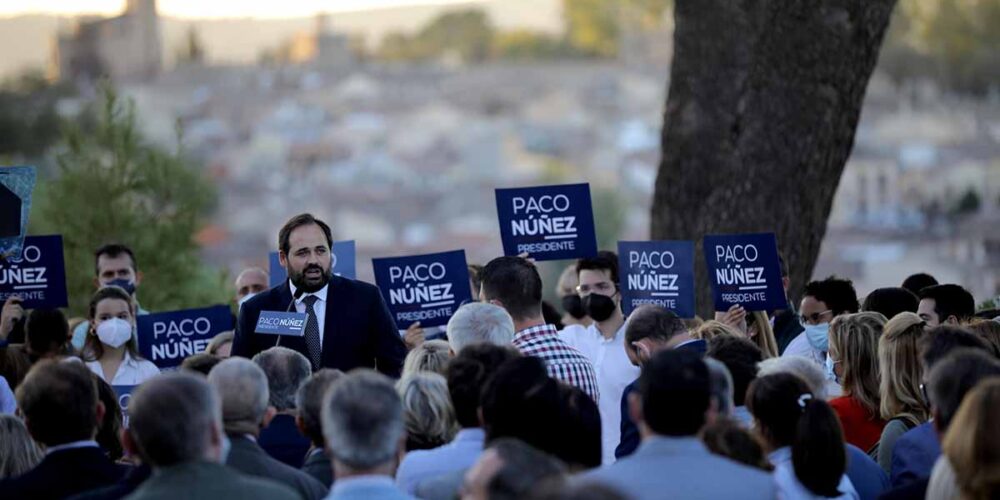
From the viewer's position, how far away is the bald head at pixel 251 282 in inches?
432

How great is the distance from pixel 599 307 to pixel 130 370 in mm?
2600

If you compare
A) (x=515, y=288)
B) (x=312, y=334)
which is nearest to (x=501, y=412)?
(x=515, y=288)

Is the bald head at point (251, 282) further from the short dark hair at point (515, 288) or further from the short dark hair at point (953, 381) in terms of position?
the short dark hair at point (953, 381)

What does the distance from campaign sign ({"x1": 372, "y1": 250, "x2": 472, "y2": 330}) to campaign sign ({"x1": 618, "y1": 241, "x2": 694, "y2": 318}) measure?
91 centimetres

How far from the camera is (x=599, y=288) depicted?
31.4 feet

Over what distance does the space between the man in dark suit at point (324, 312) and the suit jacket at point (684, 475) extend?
3454mm

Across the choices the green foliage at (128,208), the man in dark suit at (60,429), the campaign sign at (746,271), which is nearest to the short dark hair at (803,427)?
the man in dark suit at (60,429)

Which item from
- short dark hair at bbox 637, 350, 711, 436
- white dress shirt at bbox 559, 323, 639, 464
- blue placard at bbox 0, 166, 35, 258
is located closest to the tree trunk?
white dress shirt at bbox 559, 323, 639, 464

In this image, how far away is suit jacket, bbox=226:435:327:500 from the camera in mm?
5398

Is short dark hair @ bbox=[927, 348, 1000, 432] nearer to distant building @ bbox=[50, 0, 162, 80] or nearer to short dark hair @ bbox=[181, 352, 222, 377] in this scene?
short dark hair @ bbox=[181, 352, 222, 377]

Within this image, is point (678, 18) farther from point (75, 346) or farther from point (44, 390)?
point (44, 390)

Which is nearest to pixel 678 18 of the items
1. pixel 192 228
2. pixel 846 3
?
pixel 846 3

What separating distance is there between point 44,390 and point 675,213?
27.8 ft

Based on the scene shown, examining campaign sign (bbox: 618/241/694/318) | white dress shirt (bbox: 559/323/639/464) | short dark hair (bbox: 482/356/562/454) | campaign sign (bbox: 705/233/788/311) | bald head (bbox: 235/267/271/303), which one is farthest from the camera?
bald head (bbox: 235/267/271/303)
